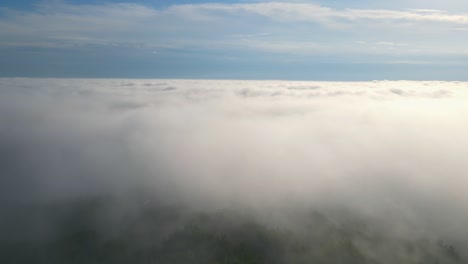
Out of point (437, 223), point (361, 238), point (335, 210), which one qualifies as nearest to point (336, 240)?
point (361, 238)

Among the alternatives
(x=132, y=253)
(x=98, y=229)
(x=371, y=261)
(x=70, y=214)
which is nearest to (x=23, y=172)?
(x=70, y=214)

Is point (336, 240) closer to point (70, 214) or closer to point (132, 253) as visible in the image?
point (132, 253)

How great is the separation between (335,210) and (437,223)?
1204 inches

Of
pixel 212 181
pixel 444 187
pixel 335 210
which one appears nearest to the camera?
pixel 335 210

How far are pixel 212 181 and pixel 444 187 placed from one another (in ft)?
288

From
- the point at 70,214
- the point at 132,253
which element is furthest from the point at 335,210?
the point at 70,214

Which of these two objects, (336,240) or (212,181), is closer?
(336,240)

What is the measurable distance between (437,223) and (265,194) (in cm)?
5832

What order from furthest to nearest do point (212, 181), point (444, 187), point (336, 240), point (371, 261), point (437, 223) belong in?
point (212, 181)
point (444, 187)
point (437, 223)
point (336, 240)
point (371, 261)

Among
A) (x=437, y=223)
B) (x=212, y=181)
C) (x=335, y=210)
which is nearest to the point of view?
(x=437, y=223)

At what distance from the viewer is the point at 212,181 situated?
6934 inches

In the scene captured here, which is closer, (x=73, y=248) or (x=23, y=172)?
(x=73, y=248)

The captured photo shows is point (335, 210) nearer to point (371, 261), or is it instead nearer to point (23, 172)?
point (371, 261)

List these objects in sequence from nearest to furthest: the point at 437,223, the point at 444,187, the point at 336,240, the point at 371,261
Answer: the point at 371,261 < the point at 336,240 < the point at 437,223 < the point at 444,187
